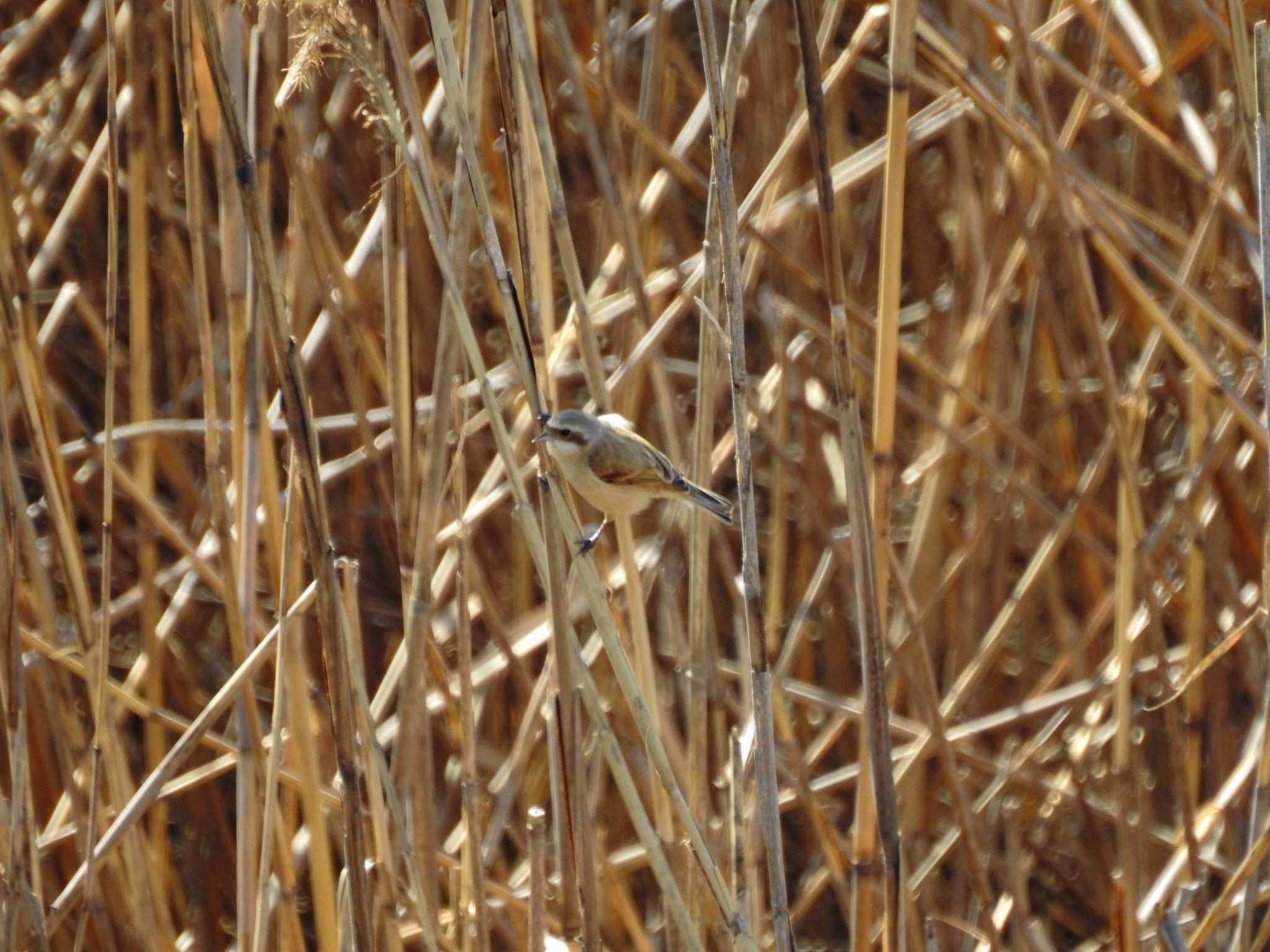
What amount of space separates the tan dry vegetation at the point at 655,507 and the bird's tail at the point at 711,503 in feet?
0.12

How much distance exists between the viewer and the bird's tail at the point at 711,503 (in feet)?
6.81

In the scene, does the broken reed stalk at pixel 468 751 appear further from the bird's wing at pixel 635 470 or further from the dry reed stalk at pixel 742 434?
the dry reed stalk at pixel 742 434

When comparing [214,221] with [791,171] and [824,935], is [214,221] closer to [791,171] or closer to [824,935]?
[791,171]

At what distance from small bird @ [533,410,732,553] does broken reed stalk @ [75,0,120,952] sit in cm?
69

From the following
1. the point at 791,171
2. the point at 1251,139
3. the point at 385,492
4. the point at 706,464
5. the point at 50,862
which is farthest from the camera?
the point at 791,171

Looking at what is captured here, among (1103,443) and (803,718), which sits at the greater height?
(1103,443)

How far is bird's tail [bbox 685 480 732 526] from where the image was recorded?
2.08 metres

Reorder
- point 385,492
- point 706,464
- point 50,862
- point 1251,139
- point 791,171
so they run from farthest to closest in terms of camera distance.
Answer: point 791,171, point 50,862, point 385,492, point 706,464, point 1251,139

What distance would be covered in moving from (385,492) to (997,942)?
140 centimetres

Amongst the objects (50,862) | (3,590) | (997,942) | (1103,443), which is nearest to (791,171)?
(1103,443)

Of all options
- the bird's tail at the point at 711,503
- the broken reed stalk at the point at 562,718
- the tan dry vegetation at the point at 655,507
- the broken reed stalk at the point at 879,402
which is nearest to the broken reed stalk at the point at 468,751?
the tan dry vegetation at the point at 655,507

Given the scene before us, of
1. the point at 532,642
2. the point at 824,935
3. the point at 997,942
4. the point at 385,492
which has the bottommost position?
the point at 824,935

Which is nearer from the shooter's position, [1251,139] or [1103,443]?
[1251,139]

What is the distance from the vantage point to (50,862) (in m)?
2.90
